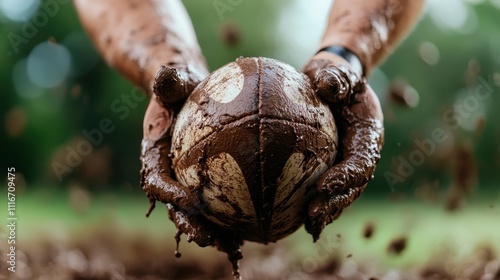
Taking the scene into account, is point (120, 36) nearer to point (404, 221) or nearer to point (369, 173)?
point (369, 173)

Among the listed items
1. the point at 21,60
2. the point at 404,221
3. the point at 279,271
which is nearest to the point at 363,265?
the point at 279,271

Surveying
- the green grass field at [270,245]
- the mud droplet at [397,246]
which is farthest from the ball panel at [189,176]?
the mud droplet at [397,246]

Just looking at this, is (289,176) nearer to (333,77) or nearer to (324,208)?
(324,208)

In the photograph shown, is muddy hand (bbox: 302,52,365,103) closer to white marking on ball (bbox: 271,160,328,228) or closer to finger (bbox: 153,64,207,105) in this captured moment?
white marking on ball (bbox: 271,160,328,228)

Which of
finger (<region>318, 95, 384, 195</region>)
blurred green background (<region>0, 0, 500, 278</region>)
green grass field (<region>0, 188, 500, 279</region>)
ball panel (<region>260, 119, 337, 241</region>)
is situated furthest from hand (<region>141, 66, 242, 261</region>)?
blurred green background (<region>0, 0, 500, 278</region>)

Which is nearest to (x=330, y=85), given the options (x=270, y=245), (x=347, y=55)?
(x=347, y=55)

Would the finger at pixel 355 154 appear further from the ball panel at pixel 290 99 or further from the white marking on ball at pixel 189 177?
the white marking on ball at pixel 189 177

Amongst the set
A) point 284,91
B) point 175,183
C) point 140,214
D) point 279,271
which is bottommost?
point 140,214
